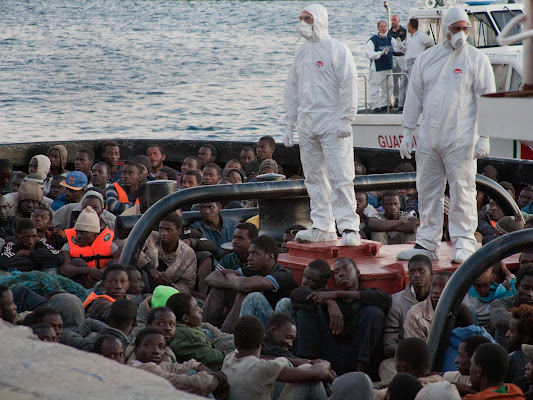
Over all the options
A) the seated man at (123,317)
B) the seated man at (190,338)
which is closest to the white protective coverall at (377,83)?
the seated man at (190,338)

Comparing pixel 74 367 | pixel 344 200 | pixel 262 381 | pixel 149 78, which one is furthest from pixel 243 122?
pixel 74 367

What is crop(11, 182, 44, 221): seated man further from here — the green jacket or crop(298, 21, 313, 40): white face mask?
the green jacket

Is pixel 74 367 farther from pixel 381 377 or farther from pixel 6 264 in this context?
pixel 6 264

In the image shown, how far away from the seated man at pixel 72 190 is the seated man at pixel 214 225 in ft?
5.17

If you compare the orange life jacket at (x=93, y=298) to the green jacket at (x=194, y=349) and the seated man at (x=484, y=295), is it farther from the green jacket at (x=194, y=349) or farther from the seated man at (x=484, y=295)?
the seated man at (x=484, y=295)

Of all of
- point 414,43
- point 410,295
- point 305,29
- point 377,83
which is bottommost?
point 410,295

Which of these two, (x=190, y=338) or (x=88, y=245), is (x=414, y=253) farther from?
(x=88, y=245)

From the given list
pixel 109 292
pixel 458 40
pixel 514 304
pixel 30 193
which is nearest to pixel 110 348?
pixel 109 292

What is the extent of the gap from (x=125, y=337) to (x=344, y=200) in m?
2.36

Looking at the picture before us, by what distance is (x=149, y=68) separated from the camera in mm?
40438

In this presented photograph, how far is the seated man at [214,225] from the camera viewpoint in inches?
325

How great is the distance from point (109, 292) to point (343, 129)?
2063 mm

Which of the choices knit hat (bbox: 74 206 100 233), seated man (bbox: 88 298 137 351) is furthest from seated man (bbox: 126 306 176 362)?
knit hat (bbox: 74 206 100 233)

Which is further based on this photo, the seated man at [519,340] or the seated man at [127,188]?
the seated man at [127,188]
